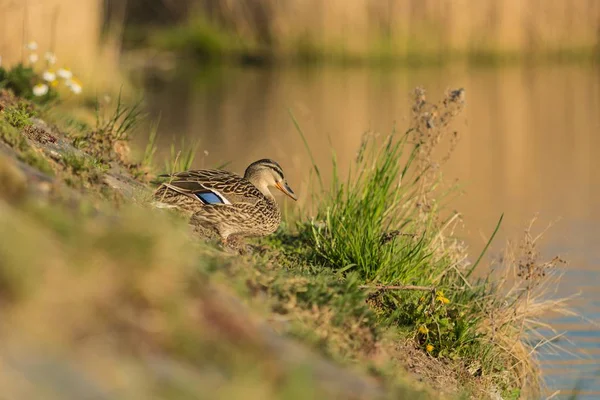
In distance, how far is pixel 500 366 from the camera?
6.95 meters

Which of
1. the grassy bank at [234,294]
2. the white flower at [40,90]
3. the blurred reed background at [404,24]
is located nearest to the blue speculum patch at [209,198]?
the grassy bank at [234,294]

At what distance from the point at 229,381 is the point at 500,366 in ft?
11.7

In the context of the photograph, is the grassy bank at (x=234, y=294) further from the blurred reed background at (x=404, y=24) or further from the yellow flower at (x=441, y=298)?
the blurred reed background at (x=404, y=24)

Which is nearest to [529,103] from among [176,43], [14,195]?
[176,43]

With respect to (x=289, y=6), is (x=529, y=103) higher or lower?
lower

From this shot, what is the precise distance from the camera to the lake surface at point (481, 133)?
33.3ft

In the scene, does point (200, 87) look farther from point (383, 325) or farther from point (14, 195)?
point (14, 195)

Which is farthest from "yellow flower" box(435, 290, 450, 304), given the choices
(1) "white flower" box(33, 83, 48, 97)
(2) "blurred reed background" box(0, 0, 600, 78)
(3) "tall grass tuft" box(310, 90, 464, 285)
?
(2) "blurred reed background" box(0, 0, 600, 78)

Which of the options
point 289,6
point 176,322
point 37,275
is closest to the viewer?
point 37,275

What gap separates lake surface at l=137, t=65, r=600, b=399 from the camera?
10148 millimetres

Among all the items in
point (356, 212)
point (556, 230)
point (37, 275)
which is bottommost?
point (556, 230)

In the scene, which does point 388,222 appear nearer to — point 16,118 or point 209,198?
point 209,198

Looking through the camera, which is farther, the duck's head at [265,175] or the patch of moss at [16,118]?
the duck's head at [265,175]

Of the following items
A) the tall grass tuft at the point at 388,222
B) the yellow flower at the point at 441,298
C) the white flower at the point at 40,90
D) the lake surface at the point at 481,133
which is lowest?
the lake surface at the point at 481,133
